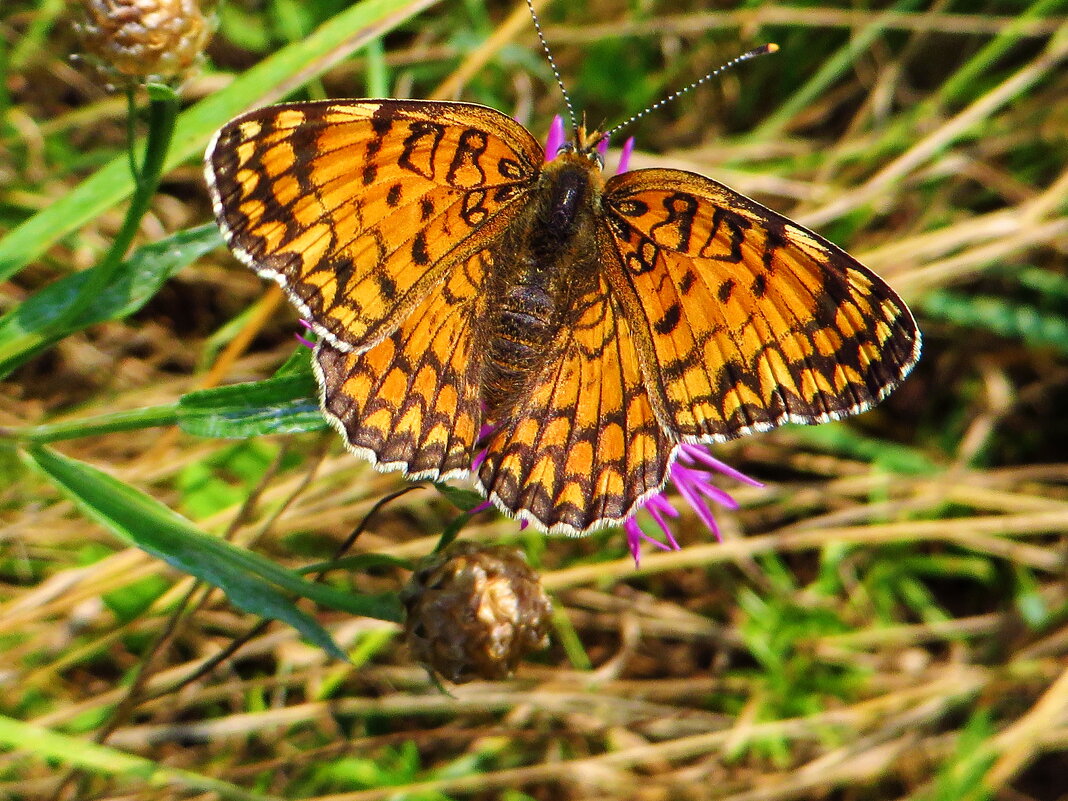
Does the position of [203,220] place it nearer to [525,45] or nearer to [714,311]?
[525,45]

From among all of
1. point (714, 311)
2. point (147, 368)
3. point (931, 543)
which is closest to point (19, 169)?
point (147, 368)

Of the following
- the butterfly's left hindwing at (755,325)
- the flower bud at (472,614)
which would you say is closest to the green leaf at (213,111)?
the butterfly's left hindwing at (755,325)

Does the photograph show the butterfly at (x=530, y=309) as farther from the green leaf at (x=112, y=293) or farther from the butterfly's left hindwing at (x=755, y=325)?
the green leaf at (x=112, y=293)

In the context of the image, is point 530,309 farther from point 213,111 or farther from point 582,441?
point 213,111

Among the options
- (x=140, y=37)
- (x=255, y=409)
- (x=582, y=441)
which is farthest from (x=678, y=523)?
(x=140, y=37)

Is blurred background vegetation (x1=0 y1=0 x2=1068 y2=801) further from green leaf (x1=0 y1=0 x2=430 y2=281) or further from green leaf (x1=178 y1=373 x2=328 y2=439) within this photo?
green leaf (x1=178 y1=373 x2=328 y2=439)
